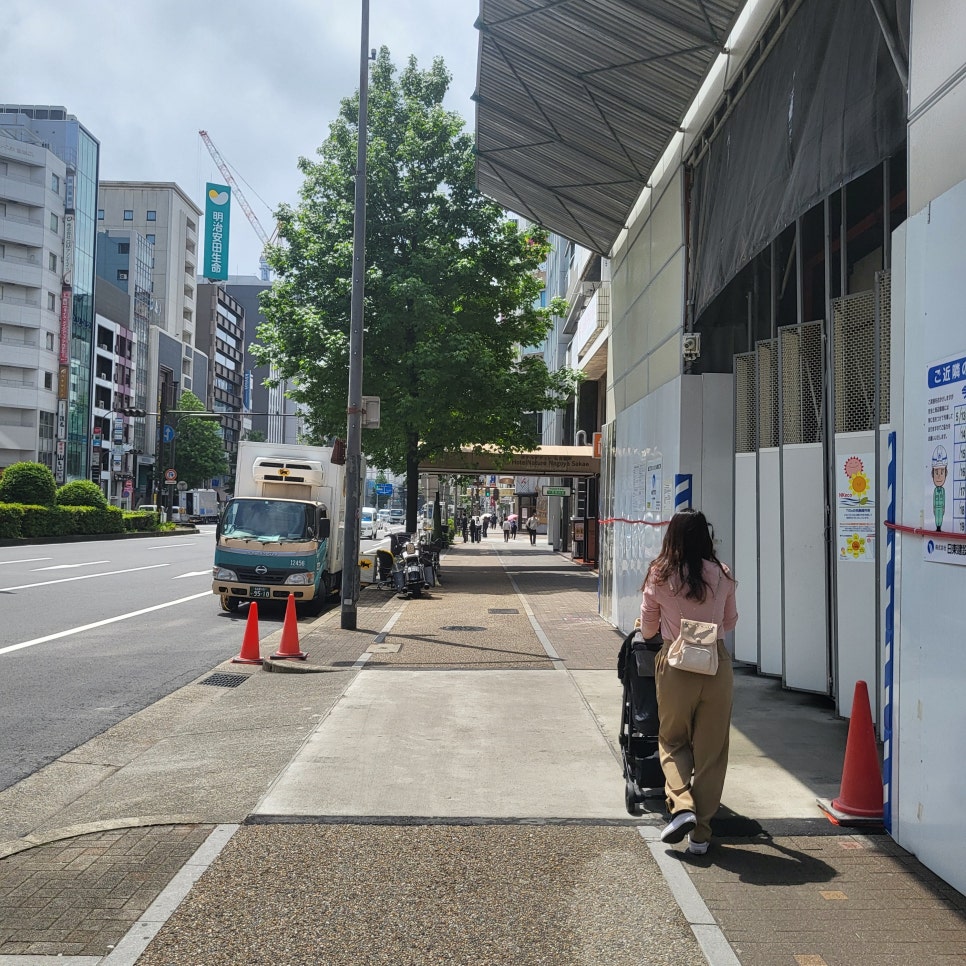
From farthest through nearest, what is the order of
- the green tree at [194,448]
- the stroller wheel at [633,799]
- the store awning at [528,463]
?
the green tree at [194,448] → the store awning at [528,463] → the stroller wheel at [633,799]

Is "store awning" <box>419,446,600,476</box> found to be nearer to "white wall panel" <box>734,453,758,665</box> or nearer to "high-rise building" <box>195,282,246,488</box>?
"white wall panel" <box>734,453,758,665</box>

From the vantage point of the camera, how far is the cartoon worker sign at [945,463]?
4.54 m

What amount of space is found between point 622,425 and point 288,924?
11.8 m

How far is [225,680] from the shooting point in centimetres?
1088

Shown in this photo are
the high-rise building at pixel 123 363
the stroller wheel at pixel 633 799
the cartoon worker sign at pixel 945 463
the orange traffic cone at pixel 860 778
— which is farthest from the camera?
the high-rise building at pixel 123 363

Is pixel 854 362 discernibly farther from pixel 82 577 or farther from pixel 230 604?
pixel 82 577

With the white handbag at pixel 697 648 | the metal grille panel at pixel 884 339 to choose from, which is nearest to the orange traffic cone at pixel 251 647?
the metal grille panel at pixel 884 339

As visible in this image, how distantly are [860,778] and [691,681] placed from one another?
1.22m

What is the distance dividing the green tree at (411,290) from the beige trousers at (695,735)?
2141 cm

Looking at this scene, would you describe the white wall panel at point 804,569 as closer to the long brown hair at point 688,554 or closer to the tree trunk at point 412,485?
the long brown hair at point 688,554

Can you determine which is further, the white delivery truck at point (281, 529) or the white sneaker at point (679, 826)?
the white delivery truck at point (281, 529)

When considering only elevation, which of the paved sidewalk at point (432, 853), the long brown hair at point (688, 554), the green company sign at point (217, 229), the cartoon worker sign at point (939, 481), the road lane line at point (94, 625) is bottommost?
the road lane line at point (94, 625)

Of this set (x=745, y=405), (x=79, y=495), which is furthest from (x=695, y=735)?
(x=79, y=495)

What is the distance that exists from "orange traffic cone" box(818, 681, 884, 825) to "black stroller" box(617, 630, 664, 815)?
99 centimetres
